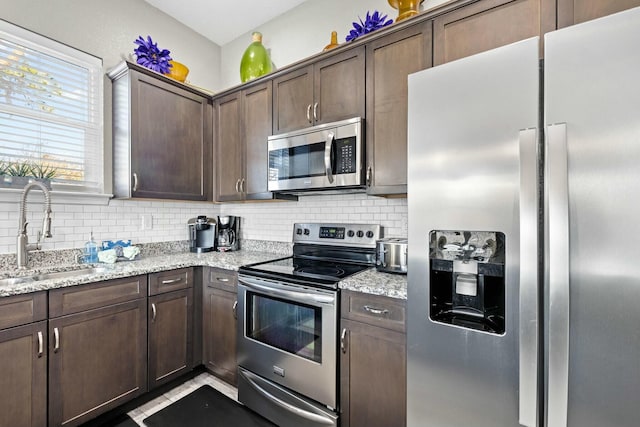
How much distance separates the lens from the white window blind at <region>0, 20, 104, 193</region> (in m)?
1.95

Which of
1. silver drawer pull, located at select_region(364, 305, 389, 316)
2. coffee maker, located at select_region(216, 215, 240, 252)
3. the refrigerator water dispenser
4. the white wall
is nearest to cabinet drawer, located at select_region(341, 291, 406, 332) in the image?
silver drawer pull, located at select_region(364, 305, 389, 316)

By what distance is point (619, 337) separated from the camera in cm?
87

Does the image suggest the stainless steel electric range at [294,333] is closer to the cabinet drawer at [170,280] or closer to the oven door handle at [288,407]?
the oven door handle at [288,407]

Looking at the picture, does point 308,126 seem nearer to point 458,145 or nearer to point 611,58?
point 458,145

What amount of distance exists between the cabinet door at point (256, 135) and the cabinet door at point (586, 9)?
5.99 ft

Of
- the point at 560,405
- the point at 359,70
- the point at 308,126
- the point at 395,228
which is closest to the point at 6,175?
the point at 308,126

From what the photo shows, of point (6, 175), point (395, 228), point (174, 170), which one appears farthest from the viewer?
point (174, 170)

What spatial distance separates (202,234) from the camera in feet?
9.21

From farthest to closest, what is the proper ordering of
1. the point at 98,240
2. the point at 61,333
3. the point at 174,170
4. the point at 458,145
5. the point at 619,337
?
the point at 174,170, the point at 98,240, the point at 61,333, the point at 458,145, the point at 619,337

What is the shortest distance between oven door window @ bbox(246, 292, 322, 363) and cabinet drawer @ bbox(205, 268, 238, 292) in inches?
8.7

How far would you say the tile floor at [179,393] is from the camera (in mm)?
1931

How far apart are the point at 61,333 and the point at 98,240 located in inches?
34.8

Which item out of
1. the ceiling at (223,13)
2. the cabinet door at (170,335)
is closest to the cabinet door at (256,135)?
the ceiling at (223,13)

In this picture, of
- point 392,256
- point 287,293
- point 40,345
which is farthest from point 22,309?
point 392,256
